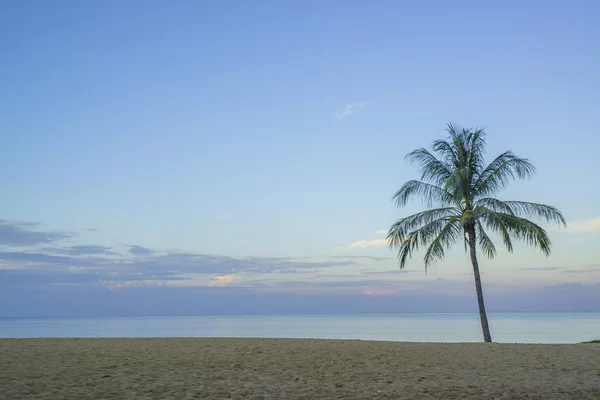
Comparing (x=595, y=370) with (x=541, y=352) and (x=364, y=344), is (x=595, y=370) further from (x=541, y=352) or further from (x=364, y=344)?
(x=364, y=344)

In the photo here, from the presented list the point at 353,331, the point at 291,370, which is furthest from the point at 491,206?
the point at 353,331

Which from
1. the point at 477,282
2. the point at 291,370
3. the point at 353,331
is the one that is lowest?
the point at 291,370

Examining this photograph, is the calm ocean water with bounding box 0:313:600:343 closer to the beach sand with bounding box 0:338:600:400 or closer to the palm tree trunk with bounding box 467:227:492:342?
the palm tree trunk with bounding box 467:227:492:342

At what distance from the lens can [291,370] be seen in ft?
41.2

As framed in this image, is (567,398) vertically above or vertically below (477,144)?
below

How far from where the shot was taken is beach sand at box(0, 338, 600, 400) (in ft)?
32.9

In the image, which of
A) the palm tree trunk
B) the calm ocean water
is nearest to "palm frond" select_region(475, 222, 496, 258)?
the palm tree trunk

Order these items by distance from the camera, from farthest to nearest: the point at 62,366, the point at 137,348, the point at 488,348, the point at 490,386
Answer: the point at 488,348, the point at 137,348, the point at 62,366, the point at 490,386

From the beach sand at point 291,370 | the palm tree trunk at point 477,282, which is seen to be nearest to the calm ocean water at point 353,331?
the palm tree trunk at point 477,282

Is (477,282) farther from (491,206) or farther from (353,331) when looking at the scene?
(353,331)

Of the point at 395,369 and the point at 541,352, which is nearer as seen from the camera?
the point at 395,369

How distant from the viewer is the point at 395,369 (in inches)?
508

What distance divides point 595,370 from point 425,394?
16.7 ft

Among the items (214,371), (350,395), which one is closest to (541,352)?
(350,395)
